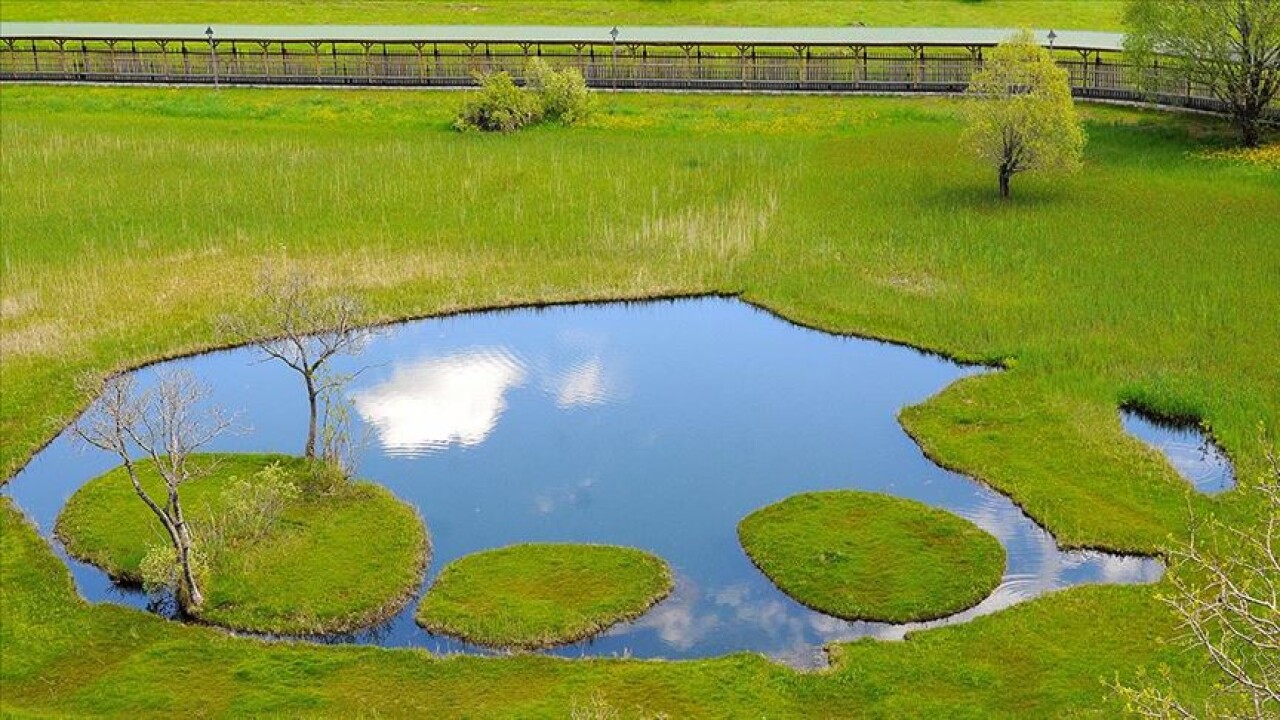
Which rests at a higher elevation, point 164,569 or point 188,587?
point 164,569

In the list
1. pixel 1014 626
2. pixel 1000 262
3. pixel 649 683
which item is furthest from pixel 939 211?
pixel 649 683

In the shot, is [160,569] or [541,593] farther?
[541,593]

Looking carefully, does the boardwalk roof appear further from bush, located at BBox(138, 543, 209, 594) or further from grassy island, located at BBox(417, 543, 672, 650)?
bush, located at BBox(138, 543, 209, 594)

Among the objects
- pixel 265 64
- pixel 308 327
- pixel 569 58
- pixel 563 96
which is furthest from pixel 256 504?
pixel 569 58

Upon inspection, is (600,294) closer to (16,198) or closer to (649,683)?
(649,683)

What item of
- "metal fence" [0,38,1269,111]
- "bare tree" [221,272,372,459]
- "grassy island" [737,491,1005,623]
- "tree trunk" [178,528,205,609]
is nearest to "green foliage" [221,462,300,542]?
"tree trunk" [178,528,205,609]

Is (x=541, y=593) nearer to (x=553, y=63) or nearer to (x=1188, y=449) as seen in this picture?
(x=1188, y=449)
